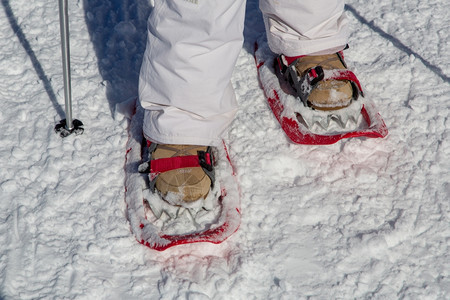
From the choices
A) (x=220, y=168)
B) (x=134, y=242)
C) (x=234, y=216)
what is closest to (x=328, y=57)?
(x=220, y=168)

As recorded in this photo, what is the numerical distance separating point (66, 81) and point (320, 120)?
1016mm

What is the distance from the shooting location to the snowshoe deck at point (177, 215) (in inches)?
71.7

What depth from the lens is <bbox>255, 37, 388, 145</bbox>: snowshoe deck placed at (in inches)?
83.9

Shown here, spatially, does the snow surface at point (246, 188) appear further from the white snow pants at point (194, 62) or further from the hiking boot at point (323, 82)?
the white snow pants at point (194, 62)

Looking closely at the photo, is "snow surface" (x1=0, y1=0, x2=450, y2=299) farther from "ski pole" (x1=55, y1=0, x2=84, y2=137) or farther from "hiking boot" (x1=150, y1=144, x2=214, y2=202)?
Result: "hiking boot" (x1=150, y1=144, x2=214, y2=202)

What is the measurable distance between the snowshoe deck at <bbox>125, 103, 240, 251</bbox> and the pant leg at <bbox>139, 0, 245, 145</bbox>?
16 cm

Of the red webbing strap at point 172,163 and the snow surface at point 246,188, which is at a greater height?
the red webbing strap at point 172,163

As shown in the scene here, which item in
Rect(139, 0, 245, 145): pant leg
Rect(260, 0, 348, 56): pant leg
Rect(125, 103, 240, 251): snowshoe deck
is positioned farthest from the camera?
Rect(260, 0, 348, 56): pant leg

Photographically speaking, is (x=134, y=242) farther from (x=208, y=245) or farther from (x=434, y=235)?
(x=434, y=235)

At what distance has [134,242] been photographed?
1.85 metres

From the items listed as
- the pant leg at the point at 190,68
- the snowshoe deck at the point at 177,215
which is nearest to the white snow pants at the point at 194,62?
the pant leg at the point at 190,68

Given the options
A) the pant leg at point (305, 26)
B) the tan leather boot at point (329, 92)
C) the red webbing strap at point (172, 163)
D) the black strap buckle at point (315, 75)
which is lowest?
the red webbing strap at point (172, 163)

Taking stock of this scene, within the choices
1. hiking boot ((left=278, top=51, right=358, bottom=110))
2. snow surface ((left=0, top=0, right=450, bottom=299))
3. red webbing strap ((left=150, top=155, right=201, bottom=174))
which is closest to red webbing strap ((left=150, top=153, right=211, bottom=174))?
red webbing strap ((left=150, top=155, right=201, bottom=174))

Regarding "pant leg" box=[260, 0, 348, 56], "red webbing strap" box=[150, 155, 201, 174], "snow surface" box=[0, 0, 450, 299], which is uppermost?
"pant leg" box=[260, 0, 348, 56]
